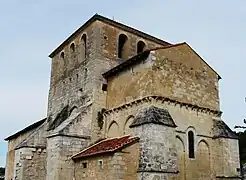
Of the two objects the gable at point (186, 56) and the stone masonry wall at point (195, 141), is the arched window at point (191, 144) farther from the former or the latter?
the gable at point (186, 56)

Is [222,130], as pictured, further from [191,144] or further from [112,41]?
[112,41]

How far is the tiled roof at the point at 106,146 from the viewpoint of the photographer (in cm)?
1523

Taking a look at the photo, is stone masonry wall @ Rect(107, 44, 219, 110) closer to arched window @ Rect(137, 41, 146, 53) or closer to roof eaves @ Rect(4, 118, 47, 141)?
arched window @ Rect(137, 41, 146, 53)

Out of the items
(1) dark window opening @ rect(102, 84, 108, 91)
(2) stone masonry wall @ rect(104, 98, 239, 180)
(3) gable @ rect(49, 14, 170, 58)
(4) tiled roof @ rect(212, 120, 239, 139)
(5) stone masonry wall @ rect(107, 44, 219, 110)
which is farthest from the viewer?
(3) gable @ rect(49, 14, 170, 58)

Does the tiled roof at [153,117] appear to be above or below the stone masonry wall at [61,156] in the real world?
above

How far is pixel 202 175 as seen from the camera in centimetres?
1680

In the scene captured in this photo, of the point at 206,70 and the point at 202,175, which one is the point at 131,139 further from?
the point at 206,70

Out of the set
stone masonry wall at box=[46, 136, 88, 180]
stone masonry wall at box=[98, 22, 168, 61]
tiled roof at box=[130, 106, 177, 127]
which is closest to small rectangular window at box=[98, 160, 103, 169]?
tiled roof at box=[130, 106, 177, 127]

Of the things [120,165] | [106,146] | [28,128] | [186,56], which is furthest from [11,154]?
[186,56]

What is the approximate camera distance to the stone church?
15.2 meters

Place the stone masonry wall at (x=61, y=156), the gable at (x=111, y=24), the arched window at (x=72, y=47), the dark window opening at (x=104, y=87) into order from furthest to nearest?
the arched window at (x=72, y=47)
the gable at (x=111, y=24)
the dark window opening at (x=104, y=87)
the stone masonry wall at (x=61, y=156)

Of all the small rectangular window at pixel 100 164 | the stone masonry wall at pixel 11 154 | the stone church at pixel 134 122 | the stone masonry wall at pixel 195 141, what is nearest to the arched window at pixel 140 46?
the stone church at pixel 134 122

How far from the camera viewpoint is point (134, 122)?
628 inches

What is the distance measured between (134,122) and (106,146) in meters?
1.94
